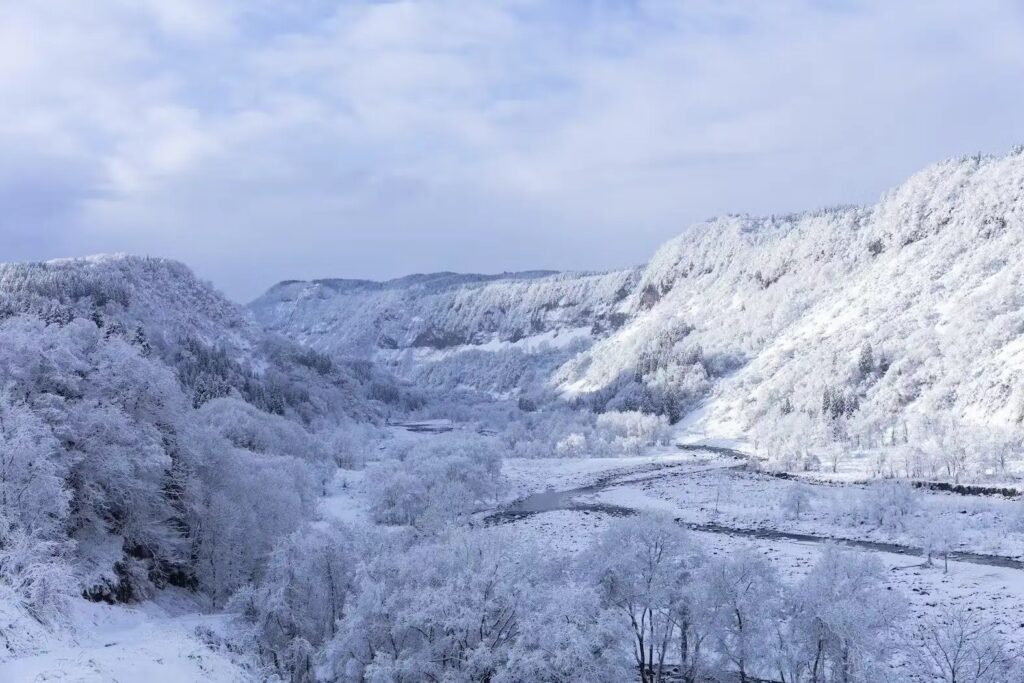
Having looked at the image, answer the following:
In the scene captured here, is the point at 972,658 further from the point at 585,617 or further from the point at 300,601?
the point at 300,601

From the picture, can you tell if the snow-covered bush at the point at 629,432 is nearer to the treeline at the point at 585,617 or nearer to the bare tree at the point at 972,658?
the treeline at the point at 585,617

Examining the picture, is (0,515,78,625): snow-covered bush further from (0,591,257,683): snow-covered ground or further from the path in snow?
the path in snow

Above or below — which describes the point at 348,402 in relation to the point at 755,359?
below

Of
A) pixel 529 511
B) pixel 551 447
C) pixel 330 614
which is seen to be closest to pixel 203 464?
pixel 330 614

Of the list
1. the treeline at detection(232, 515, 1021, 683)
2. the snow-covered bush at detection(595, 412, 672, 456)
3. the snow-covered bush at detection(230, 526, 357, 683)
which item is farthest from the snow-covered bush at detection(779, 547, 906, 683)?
the snow-covered bush at detection(595, 412, 672, 456)

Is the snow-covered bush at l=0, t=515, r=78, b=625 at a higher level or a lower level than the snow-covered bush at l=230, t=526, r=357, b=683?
higher

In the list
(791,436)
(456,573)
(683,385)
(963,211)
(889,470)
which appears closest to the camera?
(456,573)

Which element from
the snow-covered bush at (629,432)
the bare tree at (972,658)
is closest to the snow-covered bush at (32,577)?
the bare tree at (972,658)

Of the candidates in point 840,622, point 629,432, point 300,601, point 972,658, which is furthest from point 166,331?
point 972,658

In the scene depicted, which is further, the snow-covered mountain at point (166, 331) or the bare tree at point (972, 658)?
the snow-covered mountain at point (166, 331)

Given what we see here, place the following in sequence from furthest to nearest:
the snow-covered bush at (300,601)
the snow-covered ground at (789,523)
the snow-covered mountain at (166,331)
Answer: the snow-covered mountain at (166,331) < the snow-covered ground at (789,523) < the snow-covered bush at (300,601)

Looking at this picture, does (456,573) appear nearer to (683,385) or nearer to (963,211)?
(683,385)
